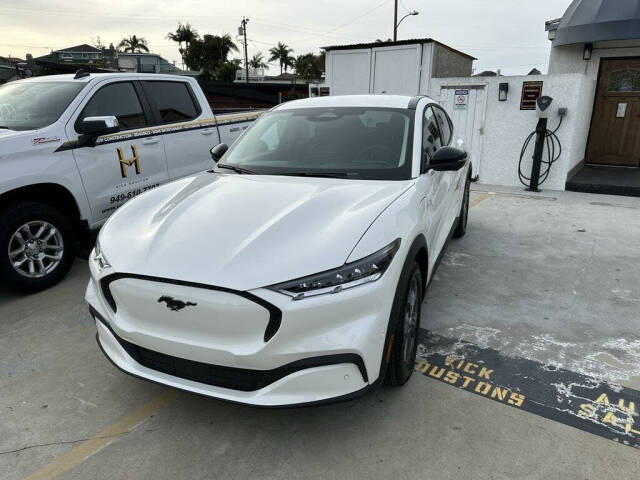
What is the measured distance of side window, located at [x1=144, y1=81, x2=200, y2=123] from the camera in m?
5.16

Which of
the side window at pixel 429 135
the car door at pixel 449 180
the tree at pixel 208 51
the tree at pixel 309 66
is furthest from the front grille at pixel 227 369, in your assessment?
the tree at pixel 309 66

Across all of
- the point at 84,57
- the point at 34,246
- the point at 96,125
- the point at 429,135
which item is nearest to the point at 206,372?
the point at 429,135

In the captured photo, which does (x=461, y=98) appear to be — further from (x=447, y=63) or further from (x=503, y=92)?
(x=447, y=63)

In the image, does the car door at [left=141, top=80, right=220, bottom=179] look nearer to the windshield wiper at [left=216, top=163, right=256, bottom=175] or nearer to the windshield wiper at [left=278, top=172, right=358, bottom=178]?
the windshield wiper at [left=216, top=163, right=256, bottom=175]

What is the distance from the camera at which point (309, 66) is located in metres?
66.1

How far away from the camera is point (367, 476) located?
82.8 inches

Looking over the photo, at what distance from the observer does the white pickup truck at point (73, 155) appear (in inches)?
152

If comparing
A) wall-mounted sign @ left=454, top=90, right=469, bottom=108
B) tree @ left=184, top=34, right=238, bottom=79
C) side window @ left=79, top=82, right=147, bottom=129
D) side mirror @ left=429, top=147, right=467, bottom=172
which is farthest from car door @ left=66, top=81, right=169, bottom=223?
tree @ left=184, top=34, right=238, bottom=79

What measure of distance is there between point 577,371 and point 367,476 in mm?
1672

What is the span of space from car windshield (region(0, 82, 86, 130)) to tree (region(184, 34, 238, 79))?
58.3m

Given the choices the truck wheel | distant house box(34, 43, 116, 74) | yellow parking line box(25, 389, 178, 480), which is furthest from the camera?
distant house box(34, 43, 116, 74)

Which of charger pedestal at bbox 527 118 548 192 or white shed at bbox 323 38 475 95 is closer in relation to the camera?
charger pedestal at bbox 527 118 548 192

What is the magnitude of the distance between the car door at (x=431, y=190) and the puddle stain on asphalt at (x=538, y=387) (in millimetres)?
633

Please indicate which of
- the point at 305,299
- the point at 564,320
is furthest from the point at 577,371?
the point at 305,299
